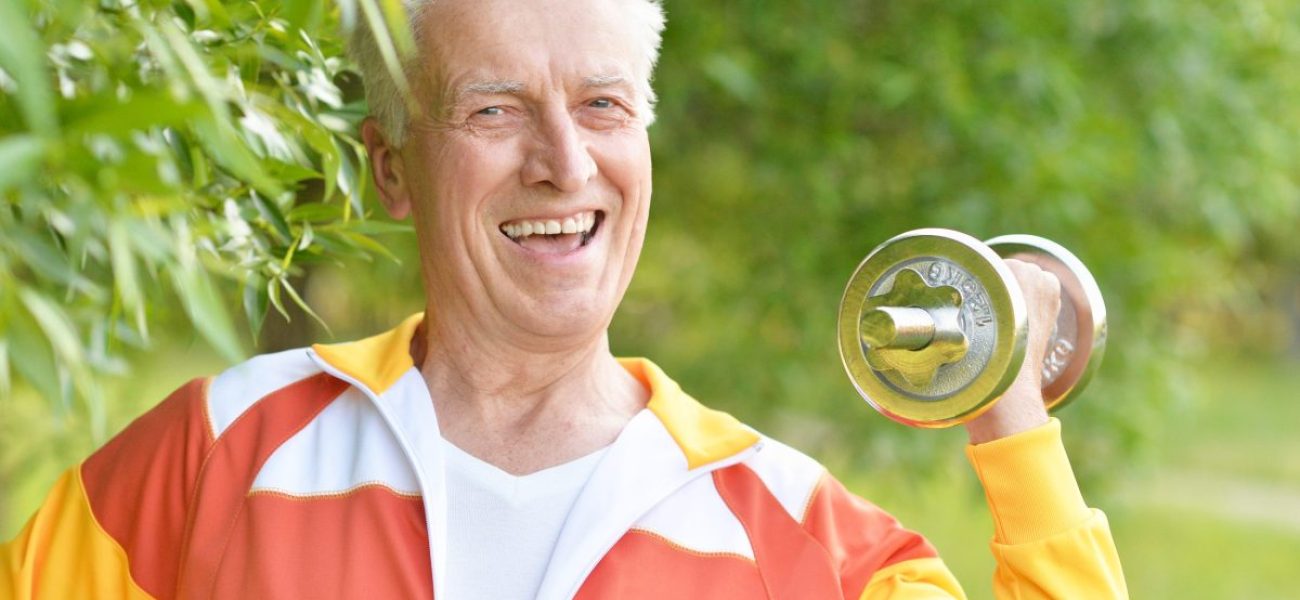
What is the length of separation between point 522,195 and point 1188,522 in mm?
10629

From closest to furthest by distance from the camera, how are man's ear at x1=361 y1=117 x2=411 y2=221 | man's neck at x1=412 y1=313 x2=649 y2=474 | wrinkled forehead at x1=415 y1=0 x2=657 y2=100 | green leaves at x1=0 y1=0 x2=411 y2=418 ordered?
green leaves at x1=0 y1=0 x2=411 y2=418
wrinkled forehead at x1=415 y1=0 x2=657 y2=100
man's neck at x1=412 y1=313 x2=649 y2=474
man's ear at x1=361 y1=117 x2=411 y2=221

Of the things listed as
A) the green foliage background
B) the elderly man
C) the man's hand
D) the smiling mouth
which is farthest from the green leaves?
the green foliage background

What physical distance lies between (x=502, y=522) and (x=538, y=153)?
0.46 meters

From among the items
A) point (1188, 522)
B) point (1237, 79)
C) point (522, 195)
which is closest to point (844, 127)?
point (1237, 79)

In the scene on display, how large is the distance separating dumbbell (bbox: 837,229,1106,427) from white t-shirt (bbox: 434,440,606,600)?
0.40 m

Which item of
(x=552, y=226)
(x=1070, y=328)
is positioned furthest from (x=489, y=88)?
(x=1070, y=328)

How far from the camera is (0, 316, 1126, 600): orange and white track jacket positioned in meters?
1.88

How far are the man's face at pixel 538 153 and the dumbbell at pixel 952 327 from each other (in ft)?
1.11

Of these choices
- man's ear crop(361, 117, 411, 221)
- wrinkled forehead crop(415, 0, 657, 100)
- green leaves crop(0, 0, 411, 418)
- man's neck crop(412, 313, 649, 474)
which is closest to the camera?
green leaves crop(0, 0, 411, 418)

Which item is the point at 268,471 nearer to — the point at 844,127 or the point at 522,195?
the point at 522,195

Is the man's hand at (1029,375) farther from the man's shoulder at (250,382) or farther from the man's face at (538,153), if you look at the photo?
the man's shoulder at (250,382)

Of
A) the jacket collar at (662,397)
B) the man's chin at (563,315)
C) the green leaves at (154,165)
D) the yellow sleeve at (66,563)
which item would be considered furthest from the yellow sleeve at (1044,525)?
the yellow sleeve at (66,563)

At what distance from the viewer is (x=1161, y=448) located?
539 centimetres

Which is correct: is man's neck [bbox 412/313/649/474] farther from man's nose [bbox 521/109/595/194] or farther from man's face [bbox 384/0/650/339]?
man's nose [bbox 521/109/595/194]
